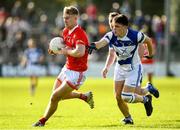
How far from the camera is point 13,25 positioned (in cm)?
3962

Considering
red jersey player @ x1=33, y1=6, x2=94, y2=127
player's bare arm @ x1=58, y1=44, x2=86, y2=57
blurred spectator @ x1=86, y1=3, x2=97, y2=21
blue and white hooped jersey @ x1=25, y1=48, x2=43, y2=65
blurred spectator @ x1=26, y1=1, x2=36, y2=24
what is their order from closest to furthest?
player's bare arm @ x1=58, y1=44, x2=86, y2=57 < red jersey player @ x1=33, y1=6, x2=94, y2=127 < blue and white hooped jersey @ x1=25, y1=48, x2=43, y2=65 < blurred spectator @ x1=26, y1=1, x2=36, y2=24 < blurred spectator @ x1=86, y1=3, x2=97, y2=21

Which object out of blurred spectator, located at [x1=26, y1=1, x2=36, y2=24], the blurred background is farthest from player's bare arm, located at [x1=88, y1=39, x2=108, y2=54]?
blurred spectator, located at [x1=26, y1=1, x2=36, y2=24]

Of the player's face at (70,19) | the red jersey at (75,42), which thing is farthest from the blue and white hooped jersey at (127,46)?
the player's face at (70,19)

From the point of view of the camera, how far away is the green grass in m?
15.7

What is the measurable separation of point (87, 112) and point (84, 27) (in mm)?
20508

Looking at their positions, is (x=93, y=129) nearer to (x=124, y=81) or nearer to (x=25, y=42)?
(x=124, y=81)

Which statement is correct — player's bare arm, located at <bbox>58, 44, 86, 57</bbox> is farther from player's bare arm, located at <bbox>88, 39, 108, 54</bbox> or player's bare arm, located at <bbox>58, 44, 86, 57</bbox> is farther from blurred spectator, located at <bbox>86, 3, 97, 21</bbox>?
blurred spectator, located at <bbox>86, 3, 97, 21</bbox>

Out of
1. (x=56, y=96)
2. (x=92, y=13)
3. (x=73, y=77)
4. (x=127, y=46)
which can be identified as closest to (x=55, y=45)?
(x=73, y=77)

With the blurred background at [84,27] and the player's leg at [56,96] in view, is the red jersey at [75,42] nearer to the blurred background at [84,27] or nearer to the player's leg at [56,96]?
the player's leg at [56,96]

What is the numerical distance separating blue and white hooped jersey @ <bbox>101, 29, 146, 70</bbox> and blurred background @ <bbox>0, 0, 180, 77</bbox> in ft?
74.8

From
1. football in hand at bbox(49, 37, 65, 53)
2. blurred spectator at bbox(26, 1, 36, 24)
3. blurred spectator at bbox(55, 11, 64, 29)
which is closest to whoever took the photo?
football in hand at bbox(49, 37, 65, 53)

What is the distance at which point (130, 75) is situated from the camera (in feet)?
52.4

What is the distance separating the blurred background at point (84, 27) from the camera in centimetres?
3988

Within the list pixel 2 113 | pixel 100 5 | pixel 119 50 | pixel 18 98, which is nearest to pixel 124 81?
pixel 119 50
